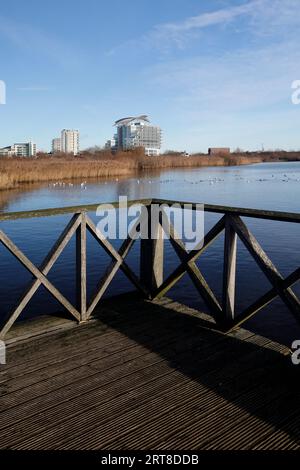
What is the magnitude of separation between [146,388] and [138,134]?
179948 millimetres

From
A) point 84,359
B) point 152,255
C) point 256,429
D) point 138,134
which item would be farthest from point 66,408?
point 138,134

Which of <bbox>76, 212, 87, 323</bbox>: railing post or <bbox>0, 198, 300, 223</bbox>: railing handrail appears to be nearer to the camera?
<bbox>0, 198, 300, 223</bbox>: railing handrail

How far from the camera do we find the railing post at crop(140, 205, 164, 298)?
6375 millimetres

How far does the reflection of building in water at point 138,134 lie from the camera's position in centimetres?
17775

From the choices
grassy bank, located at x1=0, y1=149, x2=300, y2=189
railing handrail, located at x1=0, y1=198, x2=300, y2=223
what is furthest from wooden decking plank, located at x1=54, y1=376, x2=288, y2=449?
grassy bank, located at x1=0, y1=149, x2=300, y2=189

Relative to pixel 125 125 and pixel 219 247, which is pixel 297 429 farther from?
pixel 125 125

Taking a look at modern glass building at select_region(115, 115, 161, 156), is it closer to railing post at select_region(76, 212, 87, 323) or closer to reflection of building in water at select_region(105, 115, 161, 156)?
reflection of building in water at select_region(105, 115, 161, 156)

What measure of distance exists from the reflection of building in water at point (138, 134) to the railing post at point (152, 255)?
167449mm

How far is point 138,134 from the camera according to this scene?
179125 mm

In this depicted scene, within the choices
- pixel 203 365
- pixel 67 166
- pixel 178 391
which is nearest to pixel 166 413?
pixel 178 391

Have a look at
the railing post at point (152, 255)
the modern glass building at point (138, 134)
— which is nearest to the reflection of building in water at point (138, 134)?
the modern glass building at point (138, 134)

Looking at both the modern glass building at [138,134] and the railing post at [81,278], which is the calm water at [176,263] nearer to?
the railing post at [81,278]
